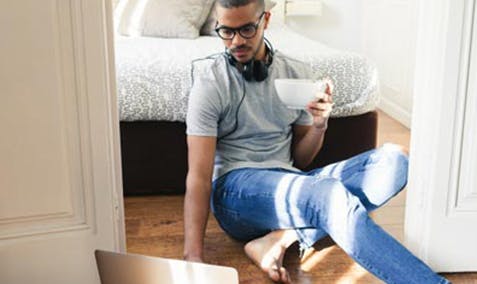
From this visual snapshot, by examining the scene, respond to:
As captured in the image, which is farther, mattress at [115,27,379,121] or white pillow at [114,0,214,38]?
white pillow at [114,0,214,38]

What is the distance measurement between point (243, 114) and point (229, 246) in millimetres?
439

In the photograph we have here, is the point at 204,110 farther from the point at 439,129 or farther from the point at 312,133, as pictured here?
the point at 439,129

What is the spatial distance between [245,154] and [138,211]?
61 centimetres

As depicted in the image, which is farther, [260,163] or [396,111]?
[396,111]

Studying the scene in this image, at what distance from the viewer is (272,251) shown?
63.2 inches

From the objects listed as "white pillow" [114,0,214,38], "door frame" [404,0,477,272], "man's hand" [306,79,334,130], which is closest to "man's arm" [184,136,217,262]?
"man's hand" [306,79,334,130]

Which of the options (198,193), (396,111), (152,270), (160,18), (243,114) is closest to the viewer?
(152,270)

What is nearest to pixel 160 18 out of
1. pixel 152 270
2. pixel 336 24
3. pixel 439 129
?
pixel 336 24

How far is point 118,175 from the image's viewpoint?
1.43 m

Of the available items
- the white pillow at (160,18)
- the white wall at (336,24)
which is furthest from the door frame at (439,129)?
the white wall at (336,24)

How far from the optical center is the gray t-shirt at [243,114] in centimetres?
162

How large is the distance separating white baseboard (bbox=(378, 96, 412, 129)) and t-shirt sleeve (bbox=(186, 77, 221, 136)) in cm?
205

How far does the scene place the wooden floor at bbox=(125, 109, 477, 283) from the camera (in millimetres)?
1607

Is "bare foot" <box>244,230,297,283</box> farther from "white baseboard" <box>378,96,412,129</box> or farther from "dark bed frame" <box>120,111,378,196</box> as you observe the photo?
"white baseboard" <box>378,96,412,129</box>
